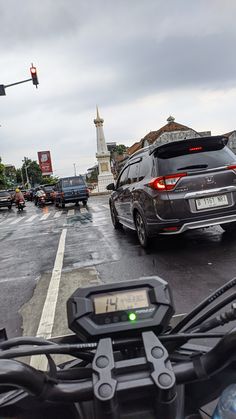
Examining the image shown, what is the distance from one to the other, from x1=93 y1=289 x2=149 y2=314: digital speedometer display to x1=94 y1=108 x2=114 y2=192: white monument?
42684 millimetres

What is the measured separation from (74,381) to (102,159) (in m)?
43.7

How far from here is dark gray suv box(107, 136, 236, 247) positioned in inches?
220

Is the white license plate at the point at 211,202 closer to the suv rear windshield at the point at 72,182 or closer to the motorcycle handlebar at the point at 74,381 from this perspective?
the motorcycle handlebar at the point at 74,381

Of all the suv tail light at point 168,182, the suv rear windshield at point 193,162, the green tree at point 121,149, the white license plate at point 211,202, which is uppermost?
the green tree at point 121,149

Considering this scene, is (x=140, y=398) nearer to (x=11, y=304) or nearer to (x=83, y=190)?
(x=11, y=304)

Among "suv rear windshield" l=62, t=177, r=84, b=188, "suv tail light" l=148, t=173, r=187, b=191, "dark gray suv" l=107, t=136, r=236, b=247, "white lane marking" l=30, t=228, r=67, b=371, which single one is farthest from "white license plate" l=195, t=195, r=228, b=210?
"suv rear windshield" l=62, t=177, r=84, b=188

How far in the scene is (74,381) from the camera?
1.22 metres

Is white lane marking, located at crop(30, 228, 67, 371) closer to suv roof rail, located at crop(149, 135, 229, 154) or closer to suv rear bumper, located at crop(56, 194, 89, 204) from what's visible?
suv roof rail, located at crop(149, 135, 229, 154)

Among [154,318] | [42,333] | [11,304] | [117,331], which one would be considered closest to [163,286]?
[154,318]

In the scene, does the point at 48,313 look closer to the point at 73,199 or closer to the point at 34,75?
the point at 34,75

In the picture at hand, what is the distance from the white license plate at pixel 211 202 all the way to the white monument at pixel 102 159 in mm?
38446

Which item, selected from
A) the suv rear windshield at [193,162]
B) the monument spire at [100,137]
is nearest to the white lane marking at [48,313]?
the suv rear windshield at [193,162]

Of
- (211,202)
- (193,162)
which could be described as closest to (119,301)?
(211,202)

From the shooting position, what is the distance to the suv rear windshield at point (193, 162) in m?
5.74
